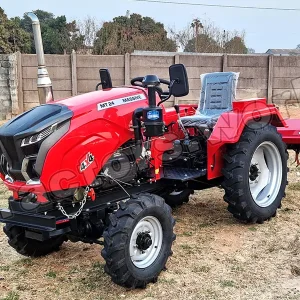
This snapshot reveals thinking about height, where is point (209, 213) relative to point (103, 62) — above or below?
below

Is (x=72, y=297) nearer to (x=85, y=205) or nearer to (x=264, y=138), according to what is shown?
(x=85, y=205)

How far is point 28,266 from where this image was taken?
12.6 feet

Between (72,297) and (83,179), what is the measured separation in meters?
0.82

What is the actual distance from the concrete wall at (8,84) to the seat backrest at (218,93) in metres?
8.87

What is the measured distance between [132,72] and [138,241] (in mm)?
10653

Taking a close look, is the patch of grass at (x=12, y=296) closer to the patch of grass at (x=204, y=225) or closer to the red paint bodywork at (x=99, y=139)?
the red paint bodywork at (x=99, y=139)

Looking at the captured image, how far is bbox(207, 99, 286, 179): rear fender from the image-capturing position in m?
4.24

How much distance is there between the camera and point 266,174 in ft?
16.0

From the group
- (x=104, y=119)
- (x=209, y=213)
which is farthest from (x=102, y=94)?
(x=209, y=213)

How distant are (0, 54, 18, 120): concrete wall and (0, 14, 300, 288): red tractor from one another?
9.28 meters

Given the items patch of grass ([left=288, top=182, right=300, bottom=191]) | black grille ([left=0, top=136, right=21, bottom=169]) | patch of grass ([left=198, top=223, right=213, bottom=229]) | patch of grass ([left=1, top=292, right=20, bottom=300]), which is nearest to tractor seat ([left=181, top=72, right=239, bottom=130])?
patch of grass ([left=198, top=223, right=213, bottom=229])

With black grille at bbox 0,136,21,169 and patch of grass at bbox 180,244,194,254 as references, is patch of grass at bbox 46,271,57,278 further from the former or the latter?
patch of grass at bbox 180,244,194,254

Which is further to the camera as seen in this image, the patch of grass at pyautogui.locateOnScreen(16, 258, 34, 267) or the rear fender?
the rear fender

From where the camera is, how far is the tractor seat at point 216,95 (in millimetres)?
4883
